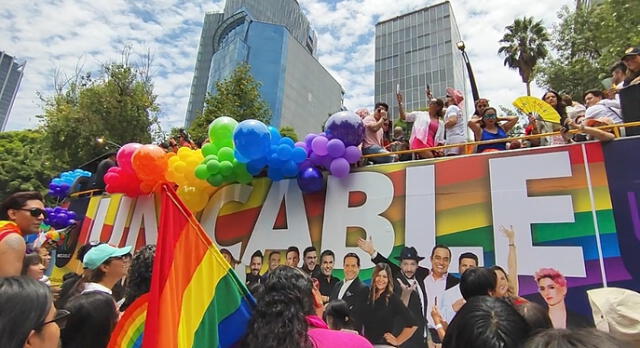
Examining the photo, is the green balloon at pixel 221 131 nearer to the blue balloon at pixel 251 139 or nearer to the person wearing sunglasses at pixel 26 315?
the blue balloon at pixel 251 139

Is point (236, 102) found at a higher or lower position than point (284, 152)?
higher

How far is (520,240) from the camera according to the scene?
483 cm

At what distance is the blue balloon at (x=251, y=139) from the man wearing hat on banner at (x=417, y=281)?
8.66 ft

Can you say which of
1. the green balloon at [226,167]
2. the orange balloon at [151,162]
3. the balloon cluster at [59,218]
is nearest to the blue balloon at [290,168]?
the green balloon at [226,167]

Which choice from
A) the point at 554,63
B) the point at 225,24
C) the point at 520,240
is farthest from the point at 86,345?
the point at 225,24

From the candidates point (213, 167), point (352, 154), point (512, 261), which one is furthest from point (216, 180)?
point (512, 261)

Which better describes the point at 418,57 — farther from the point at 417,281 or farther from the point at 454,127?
the point at 417,281

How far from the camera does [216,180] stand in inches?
269

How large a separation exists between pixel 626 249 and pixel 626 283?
376 millimetres

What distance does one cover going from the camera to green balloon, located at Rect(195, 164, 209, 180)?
6837 mm

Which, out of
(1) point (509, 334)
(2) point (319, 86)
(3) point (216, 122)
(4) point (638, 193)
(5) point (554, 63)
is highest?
(2) point (319, 86)

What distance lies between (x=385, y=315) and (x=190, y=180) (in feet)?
14.4

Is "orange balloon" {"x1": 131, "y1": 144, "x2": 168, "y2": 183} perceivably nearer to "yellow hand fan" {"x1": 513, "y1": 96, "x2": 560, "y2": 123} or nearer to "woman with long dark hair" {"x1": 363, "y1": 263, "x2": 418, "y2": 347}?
"woman with long dark hair" {"x1": 363, "y1": 263, "x2": 418, "y2": 347}

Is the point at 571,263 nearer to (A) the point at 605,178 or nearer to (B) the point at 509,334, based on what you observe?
(A) the point at 605,178
